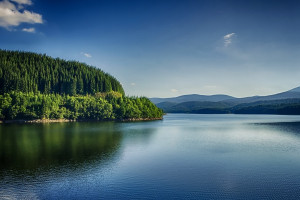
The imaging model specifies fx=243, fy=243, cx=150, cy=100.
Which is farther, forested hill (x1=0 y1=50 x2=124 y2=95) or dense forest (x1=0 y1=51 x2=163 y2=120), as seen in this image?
forested hill (x1=0 y1=50 x2=124 y2=95)

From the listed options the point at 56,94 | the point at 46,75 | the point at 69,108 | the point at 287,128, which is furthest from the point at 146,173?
the point at 46,75

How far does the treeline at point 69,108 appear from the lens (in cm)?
10662

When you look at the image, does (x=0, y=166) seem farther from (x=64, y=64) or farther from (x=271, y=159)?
(x=64, y=64)

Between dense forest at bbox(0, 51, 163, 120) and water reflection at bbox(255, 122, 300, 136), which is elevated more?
dense forest at bbox(0, 51, 163, 120)

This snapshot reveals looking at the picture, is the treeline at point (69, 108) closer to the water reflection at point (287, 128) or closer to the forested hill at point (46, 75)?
the forested hill at point (46, 75)

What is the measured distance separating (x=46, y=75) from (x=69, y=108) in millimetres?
53567

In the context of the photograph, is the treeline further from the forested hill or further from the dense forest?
the forested hill

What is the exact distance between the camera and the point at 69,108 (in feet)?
409

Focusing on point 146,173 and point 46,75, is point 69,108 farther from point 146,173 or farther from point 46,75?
point 146,173

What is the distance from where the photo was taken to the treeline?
107m

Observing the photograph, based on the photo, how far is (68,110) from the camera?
121 m

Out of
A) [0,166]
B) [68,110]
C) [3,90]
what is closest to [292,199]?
[0,166]

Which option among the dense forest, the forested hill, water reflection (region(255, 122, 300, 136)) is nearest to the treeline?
the dense forest

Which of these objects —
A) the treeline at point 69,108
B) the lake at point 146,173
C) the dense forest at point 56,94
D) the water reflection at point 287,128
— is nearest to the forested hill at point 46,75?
the dense forest at point 56,94
